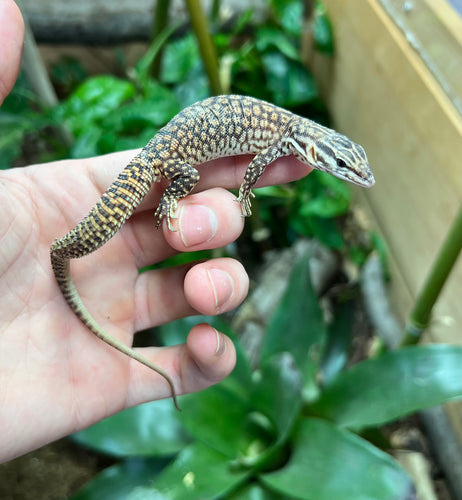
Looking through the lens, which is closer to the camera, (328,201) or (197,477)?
(197,477)

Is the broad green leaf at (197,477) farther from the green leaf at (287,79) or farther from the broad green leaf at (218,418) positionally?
the green leaf at (287,79)

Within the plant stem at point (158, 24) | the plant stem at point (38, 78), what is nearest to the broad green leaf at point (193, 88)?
the plant stem at point (158, 24)

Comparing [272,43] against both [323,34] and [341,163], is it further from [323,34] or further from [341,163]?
[341,163]

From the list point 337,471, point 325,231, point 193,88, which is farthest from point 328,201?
point 337,471

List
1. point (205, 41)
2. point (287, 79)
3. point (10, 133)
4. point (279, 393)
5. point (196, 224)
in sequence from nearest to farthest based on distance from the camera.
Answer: point (196, 224), point (279, 393), point (205, 41), point (10, 133), point (287, 79)

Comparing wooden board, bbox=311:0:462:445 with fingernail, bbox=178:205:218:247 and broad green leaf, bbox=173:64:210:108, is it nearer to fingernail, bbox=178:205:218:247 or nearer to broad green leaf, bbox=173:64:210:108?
broad green leaf, bbox=173:64:210:108

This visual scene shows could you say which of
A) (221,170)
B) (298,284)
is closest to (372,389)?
(298,284)

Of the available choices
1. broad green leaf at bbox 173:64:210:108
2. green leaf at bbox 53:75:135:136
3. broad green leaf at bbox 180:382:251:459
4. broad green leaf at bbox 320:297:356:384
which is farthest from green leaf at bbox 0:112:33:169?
broad green leaf at bbox 320:297:356:384
